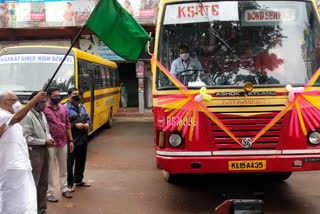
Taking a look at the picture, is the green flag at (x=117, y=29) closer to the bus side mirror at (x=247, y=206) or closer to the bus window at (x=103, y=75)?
the bus side mirror at (x=247, y=206)

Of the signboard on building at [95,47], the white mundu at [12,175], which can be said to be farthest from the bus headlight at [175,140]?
the signboard on building at [95,47]

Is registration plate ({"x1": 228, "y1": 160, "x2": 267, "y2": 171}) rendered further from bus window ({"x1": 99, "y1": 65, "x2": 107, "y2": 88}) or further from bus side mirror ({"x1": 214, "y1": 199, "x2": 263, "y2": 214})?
bus window ({"x1": 99, "y1": 65, "x2": 107, "y2": 88})

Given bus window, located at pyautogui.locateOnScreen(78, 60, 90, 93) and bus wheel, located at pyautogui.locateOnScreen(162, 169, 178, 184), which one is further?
bus window, located at pyautogui.locateOnScreen(78, 60, 90, 93)

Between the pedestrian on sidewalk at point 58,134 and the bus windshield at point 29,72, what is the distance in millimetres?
3484

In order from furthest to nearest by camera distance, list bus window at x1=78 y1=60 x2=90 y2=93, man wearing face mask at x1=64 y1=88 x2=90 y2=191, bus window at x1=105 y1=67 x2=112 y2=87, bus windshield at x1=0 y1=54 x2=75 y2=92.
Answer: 1. bus window at x1=105 y1=67 x2=112 y2=87
2. bus window at x1=78 y1=60 x2=90 y2=93
3. bus windshield at x1=0 y1=54 x2=75 y2=92
4. man wearing face mask at x1=64 y1=88 x2=90 y2=191

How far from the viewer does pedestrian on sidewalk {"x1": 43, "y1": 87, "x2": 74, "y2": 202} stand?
206 inches

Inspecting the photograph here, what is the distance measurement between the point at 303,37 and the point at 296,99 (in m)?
0.96

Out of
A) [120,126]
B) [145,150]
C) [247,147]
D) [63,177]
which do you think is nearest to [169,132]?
[247,147]

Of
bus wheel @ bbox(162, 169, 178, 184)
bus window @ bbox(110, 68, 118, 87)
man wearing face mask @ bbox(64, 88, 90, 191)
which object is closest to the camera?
man wearing face mask @ bbox(64, 88, 90, 191)

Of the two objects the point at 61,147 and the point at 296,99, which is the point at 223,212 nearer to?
the point at 296,99

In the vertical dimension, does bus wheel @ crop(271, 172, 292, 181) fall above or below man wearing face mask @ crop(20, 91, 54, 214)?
below

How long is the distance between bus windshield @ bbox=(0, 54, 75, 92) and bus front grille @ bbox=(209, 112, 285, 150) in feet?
18.4

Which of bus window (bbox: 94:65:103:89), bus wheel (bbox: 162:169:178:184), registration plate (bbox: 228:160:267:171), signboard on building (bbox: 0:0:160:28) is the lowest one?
bus wheel (bbox: 162:169:178:184)

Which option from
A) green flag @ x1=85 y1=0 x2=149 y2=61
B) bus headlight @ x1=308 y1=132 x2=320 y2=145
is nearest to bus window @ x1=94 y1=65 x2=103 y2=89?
green flag @ x1=85 y1=0 x2=149 y2=61
